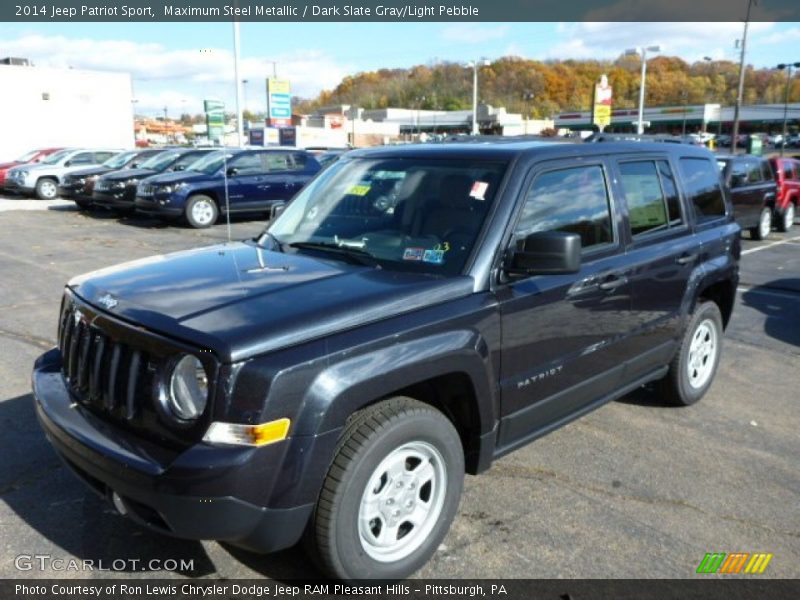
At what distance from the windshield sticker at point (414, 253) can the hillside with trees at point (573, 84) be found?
346 ft

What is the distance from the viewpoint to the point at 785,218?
623 inches

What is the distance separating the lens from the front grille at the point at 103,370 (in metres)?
2.69

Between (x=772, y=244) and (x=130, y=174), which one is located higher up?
(x=130, y=174)

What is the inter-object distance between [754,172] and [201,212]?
1197 cm

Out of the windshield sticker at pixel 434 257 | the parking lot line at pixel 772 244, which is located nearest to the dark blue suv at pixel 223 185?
the parking lot line at pixel 772 244

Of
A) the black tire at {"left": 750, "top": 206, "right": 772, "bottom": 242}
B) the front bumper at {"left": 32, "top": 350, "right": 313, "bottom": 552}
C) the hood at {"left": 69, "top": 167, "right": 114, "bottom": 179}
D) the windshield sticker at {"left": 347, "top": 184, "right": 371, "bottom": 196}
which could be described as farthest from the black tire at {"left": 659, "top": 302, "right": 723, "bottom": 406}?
the hood at {"left": 69, "top": 167, "right": 114, "bottom": 179}

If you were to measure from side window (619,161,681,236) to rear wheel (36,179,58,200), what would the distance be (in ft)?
71.4

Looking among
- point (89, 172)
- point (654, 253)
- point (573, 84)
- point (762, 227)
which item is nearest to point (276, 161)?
point (89, 172)

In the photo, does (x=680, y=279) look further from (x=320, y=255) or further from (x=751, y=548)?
(x=320, y=255)

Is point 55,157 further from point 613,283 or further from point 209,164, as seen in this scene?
point 613,283

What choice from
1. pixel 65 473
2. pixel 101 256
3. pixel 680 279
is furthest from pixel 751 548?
pixel 101 256

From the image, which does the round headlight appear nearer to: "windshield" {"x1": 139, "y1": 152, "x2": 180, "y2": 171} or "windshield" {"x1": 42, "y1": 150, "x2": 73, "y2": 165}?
"windshield" {"x1": 139, "y1": 152, "x2": 180, "y2": 171}

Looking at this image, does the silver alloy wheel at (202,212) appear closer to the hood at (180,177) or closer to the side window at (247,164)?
the hood at (180,177)

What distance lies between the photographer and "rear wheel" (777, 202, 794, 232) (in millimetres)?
15734
